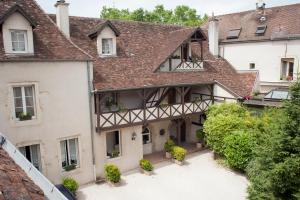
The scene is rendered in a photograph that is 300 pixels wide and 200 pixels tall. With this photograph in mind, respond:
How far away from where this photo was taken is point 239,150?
15.6 meters

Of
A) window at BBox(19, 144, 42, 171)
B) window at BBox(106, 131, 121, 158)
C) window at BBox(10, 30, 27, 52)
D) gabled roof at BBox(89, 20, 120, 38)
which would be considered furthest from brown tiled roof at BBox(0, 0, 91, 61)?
window at BBox(106, 131, 121, 158)

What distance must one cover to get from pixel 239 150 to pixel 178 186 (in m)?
4.13

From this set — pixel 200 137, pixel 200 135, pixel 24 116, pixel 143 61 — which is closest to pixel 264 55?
pixel 200 135

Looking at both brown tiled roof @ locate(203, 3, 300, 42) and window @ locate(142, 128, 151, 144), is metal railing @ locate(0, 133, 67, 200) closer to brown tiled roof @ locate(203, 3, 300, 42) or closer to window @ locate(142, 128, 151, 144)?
window @ locate(142, 128, 151, 144)

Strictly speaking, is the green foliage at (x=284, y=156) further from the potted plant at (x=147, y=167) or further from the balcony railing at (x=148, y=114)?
the balcony railing at (x=148, y=114)

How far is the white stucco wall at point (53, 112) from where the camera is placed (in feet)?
41.0

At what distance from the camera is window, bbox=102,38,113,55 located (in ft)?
59.1

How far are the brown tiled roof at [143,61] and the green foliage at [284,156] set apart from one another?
8152 mm

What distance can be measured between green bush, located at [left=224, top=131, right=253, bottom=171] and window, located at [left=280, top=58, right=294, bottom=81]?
26.1ft

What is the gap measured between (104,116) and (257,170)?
8261mm

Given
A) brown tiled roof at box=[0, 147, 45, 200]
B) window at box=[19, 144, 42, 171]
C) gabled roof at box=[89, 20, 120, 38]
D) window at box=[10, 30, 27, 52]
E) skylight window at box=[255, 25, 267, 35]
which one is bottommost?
window at box=[19, 144, 42, 171]

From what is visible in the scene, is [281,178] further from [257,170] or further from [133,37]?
[133,37]

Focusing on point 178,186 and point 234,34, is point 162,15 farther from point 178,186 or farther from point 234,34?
point 178,186

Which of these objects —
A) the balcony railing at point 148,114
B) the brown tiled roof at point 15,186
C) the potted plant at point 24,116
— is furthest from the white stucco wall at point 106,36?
the brown tiled roof at point 15,186
